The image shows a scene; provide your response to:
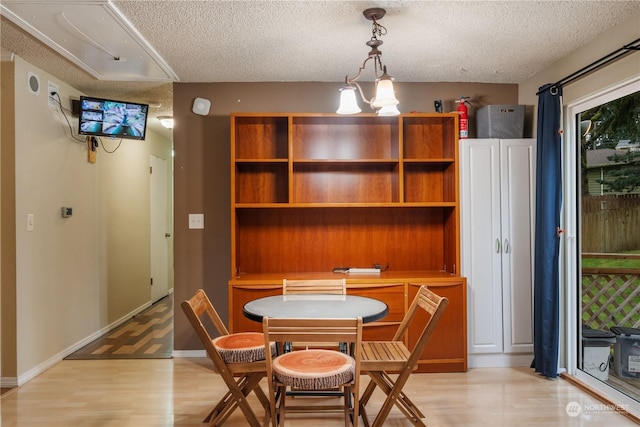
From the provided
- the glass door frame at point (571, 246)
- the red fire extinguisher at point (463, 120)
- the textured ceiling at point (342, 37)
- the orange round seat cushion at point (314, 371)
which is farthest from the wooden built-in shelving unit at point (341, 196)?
the orange round seat cushion at point (314, 371)

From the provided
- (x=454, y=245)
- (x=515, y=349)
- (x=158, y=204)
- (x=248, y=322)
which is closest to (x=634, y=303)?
(x=515, y=349)

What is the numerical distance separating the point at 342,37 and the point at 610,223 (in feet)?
7.68

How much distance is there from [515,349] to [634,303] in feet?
3.00

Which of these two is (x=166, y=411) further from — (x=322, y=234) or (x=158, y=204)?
(x=158, y=204)

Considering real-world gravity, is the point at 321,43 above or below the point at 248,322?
above

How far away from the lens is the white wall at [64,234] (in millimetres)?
3088

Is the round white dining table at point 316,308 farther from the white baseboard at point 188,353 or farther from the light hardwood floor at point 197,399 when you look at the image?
the white baseboard at point 188,353

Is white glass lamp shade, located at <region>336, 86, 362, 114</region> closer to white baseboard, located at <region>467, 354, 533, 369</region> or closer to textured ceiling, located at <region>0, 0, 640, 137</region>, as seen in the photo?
textured ceiling, located at <region>0, 0, 640, 137</region>

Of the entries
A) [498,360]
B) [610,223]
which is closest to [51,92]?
[498,360]

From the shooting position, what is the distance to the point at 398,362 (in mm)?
2146

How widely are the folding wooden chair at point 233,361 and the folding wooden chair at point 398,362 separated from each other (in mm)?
568

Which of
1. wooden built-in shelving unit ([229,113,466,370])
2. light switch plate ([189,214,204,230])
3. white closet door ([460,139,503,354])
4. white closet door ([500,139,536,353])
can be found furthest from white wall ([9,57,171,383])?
white closet door ([500,139,536,353])

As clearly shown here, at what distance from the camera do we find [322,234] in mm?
3631

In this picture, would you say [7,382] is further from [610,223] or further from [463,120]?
[610,223]
